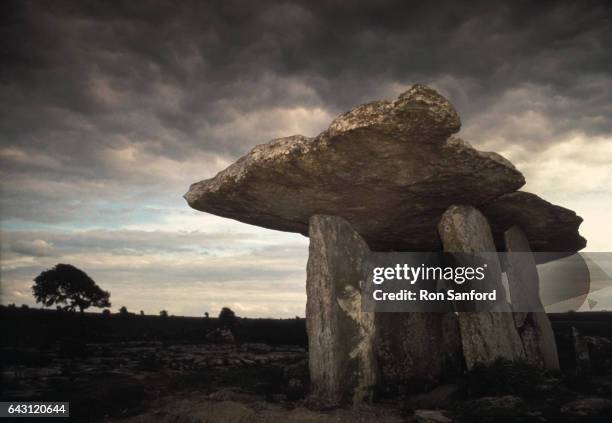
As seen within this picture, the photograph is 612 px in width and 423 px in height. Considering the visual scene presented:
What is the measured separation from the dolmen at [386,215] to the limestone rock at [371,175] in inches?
0.9

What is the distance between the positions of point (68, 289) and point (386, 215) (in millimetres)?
42243

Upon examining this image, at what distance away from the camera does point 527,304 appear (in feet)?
34.4

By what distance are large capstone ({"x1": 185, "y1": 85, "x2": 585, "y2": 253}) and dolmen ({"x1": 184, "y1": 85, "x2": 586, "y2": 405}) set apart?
0.02m

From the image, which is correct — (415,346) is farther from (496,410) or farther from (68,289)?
(68,289)

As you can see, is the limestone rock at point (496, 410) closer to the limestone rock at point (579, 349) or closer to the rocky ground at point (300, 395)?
the rocky ground at point (300, 395)

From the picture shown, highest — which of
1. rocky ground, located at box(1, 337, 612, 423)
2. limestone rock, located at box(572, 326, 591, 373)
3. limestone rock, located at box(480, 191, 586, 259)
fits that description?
limestone rock, located at box(480, 191, 586, 259)

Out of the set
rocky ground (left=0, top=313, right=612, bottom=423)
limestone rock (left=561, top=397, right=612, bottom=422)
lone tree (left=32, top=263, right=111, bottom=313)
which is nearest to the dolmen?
rocky ground (left=0, top=313, right=612, bottom=423)

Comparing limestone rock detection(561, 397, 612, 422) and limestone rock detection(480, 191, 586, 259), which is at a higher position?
limestone rock detection(480, 191, 586, 259)

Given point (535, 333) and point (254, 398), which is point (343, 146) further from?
point (535, 333)

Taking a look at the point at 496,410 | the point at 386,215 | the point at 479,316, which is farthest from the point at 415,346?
the point at 496,410

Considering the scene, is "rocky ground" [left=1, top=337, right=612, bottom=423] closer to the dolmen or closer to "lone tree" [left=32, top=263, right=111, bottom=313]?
the dolmen

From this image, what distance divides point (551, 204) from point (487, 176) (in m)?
2.88

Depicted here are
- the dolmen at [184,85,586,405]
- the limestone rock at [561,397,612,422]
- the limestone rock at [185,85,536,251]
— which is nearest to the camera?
the limestone rock at [561,397,612,422]

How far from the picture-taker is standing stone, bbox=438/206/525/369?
8727mm
